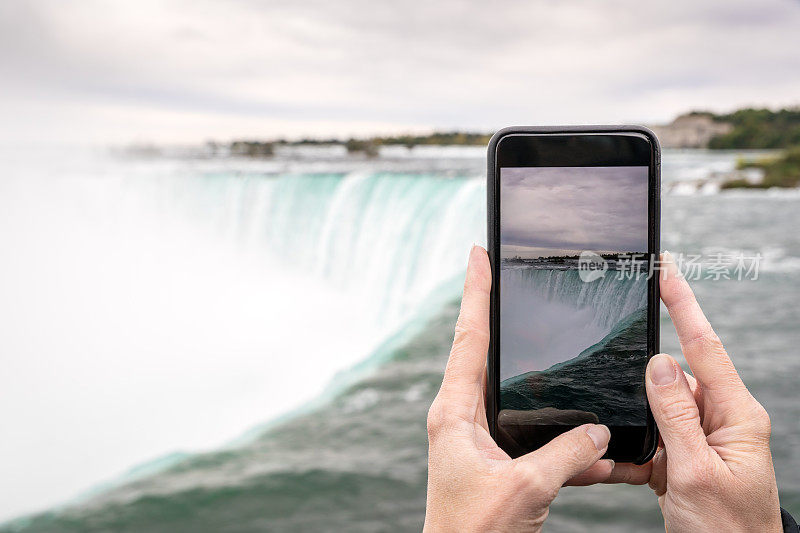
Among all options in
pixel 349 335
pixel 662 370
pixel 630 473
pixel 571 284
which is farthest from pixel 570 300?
pixel 349 335

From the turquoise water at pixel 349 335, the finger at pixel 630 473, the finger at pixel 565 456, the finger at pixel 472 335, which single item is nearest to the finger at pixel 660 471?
the finger at pixel 630 473

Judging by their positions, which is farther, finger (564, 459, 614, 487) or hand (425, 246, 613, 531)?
finger (564, 459, 614, 487)

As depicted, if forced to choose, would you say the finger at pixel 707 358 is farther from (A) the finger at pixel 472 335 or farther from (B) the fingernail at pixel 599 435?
(A) the finger at pixel 472 335

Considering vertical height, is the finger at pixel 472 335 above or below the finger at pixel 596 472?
above

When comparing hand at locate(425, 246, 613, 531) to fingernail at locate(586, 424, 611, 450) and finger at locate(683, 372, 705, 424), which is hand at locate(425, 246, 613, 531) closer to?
fingernail at locate(586, 424, 611, 450)

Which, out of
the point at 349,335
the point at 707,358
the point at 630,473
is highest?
the point at 707,358

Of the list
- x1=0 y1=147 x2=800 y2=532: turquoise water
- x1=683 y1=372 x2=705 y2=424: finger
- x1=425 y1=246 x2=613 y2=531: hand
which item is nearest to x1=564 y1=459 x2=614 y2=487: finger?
x1=425 y1=246 x2=613 y2=531: hand

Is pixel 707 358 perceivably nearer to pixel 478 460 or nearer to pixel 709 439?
pixel 709 439
